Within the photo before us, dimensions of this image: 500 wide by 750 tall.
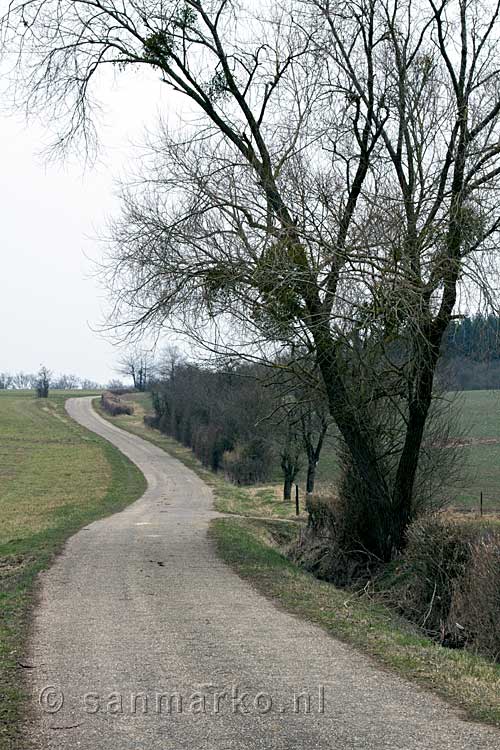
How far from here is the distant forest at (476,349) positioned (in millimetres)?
13758

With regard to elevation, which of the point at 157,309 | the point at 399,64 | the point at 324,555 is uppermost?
the point at 399,64

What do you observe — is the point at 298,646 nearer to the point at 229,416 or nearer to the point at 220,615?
the point at 220,615

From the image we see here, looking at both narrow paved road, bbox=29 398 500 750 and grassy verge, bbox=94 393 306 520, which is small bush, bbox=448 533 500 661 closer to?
narrow paved road, bbox=29 398 500 750

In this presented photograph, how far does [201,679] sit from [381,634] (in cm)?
291

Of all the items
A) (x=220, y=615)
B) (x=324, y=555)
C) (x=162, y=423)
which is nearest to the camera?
(x=220, y=615)

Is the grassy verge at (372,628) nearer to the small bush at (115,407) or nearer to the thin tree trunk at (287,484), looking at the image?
the thin tree trunk at (287,484)

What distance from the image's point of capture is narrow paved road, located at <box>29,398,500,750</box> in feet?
18.7

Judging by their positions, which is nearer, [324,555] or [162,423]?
[324,555]

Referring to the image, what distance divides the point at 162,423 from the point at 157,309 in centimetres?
6450

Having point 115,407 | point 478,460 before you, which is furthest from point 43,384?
point 478,460

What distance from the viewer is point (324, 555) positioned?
709 inches

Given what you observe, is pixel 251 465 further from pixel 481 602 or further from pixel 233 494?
pixel 481 602

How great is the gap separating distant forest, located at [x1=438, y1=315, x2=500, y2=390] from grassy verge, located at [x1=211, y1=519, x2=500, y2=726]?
454cm

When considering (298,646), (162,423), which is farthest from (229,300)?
(162,423)
